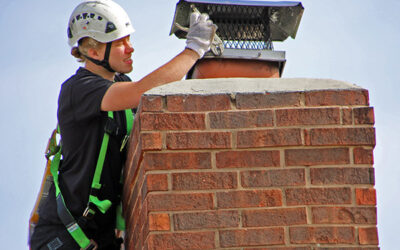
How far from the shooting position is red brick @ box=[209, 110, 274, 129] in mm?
3996

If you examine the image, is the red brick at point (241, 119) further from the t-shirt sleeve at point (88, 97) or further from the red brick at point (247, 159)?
the t-shirt sleeve at point (88, 97)

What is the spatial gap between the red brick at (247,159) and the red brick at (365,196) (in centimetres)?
45

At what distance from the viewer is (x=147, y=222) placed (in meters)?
3.94

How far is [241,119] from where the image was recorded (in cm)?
400

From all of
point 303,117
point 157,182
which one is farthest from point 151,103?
point 303,117

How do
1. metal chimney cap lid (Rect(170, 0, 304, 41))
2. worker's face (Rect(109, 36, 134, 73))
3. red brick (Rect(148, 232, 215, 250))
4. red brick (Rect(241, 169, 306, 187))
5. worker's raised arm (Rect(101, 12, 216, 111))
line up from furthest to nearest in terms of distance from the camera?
worker's face (Rect(109, 36, 134, 73)) < metal chimney cap lid (Rect(170, 0, 304, 41)) < worker's raised arm (Rect(101, 12, 216, 111)) < red brick (Rect(241, 169, 306, 187)) < red brick (Rect(148, 232, 215, 250))

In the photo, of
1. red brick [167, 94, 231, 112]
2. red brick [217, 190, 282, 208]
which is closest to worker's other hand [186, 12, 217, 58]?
red brick [167, 94, 231, 112]

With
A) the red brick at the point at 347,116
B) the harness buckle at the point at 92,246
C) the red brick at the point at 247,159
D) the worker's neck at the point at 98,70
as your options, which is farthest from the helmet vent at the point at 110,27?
the red brick at the point at 347,116

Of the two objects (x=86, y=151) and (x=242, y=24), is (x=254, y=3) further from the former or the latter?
(x=86, y=151)

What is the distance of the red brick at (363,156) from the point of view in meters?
3.99

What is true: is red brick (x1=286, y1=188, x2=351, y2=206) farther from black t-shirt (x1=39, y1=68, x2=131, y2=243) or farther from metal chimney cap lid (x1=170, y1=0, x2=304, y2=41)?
metal chimney cap lid (x1=170, y1=0, x2=304, y2=41)

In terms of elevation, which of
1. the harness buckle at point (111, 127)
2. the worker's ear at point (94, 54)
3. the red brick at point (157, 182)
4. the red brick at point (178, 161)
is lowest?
the red brick at point (157, 182)

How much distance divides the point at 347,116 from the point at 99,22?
254 cm

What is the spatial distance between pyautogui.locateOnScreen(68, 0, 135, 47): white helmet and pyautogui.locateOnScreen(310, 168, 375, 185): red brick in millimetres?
2407
